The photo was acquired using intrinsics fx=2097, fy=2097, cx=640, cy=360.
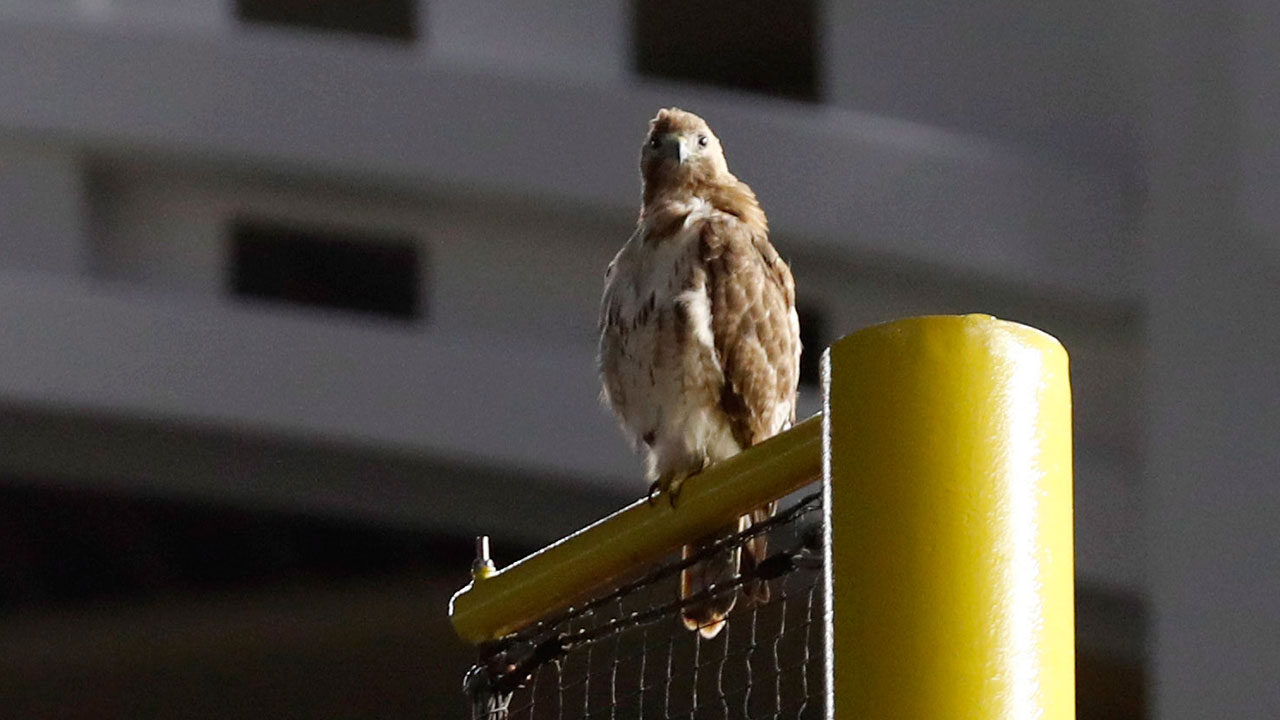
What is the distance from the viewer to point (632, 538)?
1.93 m

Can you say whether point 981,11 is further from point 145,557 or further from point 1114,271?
point 145,557

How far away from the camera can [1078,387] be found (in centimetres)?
896

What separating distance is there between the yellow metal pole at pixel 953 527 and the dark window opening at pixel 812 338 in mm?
7372

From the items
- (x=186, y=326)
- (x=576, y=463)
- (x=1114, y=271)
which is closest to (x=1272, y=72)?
(x=1114, y=271)

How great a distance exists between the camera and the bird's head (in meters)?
3.43

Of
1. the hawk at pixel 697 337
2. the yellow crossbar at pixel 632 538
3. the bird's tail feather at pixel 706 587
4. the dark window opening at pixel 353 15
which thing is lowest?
the yellow crossbar at pixel 632 538

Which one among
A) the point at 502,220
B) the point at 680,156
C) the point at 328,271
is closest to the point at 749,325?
the point at 680,156

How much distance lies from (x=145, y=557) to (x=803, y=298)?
169 inches

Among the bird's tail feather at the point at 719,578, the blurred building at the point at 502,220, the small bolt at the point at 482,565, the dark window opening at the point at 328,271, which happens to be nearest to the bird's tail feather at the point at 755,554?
the bird's tail feather at the point at 719,578

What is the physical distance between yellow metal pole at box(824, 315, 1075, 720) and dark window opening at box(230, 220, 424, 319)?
770 centimetres

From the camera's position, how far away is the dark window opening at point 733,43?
31.8 feet

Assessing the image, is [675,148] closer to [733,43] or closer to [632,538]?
[632,538]

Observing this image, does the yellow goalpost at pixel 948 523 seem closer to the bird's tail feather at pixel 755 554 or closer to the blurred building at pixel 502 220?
the bird's tail feather at pixel 755 554

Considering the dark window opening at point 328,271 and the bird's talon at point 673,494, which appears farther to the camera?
the dark window opening at point 328,271
